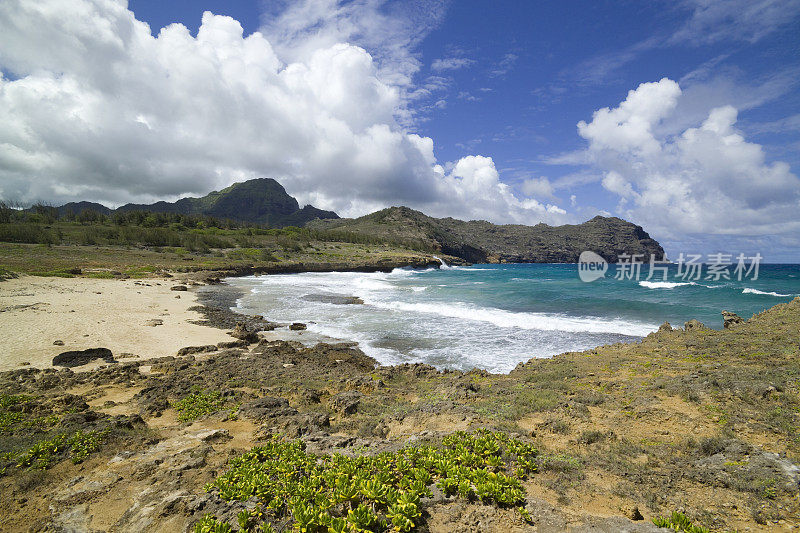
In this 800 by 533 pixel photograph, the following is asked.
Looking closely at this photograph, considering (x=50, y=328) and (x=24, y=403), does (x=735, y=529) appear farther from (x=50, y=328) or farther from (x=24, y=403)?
(x=50, y=328)

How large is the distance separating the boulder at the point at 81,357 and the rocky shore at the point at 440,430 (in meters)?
0.59

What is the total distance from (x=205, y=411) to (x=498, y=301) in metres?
28.0

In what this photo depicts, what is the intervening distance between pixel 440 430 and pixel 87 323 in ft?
70.8

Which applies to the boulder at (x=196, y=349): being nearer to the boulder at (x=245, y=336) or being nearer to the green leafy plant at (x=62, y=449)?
the boulder at (x=245, y=336)

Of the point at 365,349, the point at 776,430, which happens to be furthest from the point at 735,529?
the point at 365,349

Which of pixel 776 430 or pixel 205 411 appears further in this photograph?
pixel 205 411

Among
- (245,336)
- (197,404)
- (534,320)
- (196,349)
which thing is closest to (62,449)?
(197,404)

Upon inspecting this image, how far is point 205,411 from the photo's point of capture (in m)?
9.13

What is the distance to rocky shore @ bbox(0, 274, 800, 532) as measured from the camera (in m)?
4.89

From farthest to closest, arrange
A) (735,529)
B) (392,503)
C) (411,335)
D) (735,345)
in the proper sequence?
(411,335) < (735,345) < (392,503) < (735,529)

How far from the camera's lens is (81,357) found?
12.9 meters

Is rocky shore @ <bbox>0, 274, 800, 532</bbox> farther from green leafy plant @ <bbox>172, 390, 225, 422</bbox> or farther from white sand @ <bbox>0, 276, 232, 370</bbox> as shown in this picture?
white sand @ <bbox>0, 276, 232, 370</bbox>

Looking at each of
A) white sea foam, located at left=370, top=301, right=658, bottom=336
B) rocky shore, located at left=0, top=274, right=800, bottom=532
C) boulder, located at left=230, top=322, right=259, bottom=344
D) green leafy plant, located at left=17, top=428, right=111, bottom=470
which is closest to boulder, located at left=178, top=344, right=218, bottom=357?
rocky shore, located at left=0, top=274, right=800, bottom=532

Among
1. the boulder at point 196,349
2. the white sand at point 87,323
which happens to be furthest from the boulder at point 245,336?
the boulder at point 196,349
